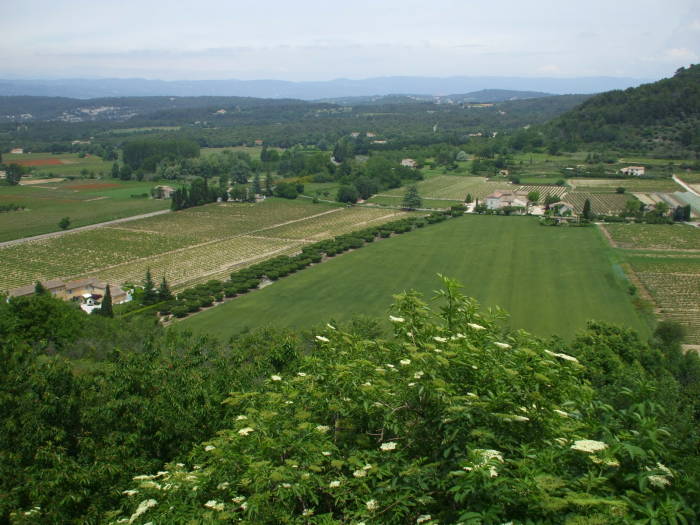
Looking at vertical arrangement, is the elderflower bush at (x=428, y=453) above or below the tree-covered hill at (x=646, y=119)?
below

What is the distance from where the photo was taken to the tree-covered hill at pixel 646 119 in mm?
89188

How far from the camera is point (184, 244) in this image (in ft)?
150

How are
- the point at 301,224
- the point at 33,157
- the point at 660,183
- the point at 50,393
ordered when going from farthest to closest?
the point at 33,157 < the point at 660,183 < the point at 301,224 < the point at 50,393

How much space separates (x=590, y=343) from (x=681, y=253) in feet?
81.3

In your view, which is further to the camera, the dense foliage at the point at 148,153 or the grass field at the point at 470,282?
the dense foliage at the point at 148,153

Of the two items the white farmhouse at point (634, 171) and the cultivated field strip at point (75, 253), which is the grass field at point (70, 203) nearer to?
the cultivated field strip at point (75, 253)

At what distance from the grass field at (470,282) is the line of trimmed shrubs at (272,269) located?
2.89ft

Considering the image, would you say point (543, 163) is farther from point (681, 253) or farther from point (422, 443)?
point (422, 443)

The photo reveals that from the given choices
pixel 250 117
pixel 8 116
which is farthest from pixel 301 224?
pixel 8 116

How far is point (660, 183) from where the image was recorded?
220 feet

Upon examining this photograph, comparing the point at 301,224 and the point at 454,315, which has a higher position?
the point at 454,315

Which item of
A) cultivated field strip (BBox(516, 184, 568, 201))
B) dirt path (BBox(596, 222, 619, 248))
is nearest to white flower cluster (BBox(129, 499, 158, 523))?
dirt path (BBox(596, 222, 619, 248))

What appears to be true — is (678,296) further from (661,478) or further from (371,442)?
(661,478)

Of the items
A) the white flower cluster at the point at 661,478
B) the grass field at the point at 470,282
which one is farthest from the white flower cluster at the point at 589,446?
the grass field at the point at 470,282
